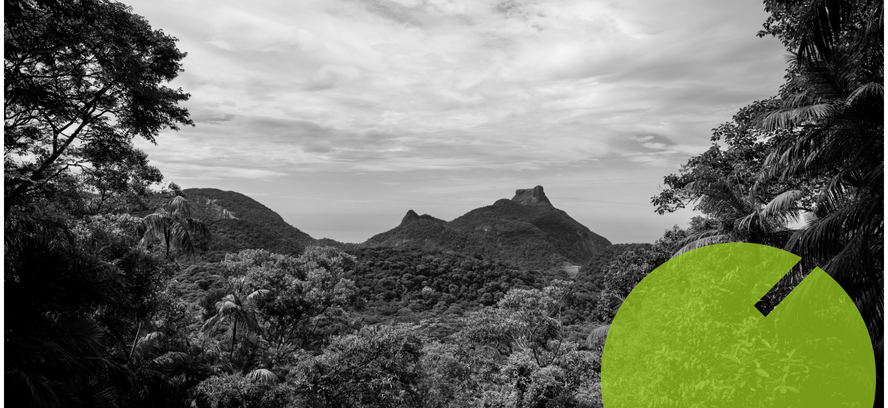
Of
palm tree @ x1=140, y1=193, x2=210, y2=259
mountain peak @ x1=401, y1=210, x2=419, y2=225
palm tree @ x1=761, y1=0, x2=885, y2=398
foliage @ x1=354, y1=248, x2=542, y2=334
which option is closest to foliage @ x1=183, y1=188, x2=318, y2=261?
foliage @ x1=354, y1=248, x2=542, y2=334

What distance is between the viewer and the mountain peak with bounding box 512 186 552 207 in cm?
10031

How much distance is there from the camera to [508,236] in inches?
3088

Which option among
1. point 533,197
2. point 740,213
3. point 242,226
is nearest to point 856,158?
point 740,213

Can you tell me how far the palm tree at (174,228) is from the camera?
11.3 m

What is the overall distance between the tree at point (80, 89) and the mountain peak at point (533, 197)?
9359cm

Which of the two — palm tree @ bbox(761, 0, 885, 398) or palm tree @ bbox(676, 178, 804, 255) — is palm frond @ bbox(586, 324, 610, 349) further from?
palm tree @ bbox(761, 0, 885, 398)

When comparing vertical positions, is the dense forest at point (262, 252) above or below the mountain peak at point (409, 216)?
below

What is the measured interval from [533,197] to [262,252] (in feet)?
298

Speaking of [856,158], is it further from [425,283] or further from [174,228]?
[425,283]

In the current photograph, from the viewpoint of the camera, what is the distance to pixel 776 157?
6.64 m

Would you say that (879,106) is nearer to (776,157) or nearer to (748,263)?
(776,157)

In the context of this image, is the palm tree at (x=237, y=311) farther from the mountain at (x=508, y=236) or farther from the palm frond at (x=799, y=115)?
the mountain at (x=508, y=236)

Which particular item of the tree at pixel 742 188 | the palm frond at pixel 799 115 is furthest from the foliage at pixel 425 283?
the palm frond at pixel 799 115

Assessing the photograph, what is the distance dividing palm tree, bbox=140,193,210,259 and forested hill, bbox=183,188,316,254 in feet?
41.7
